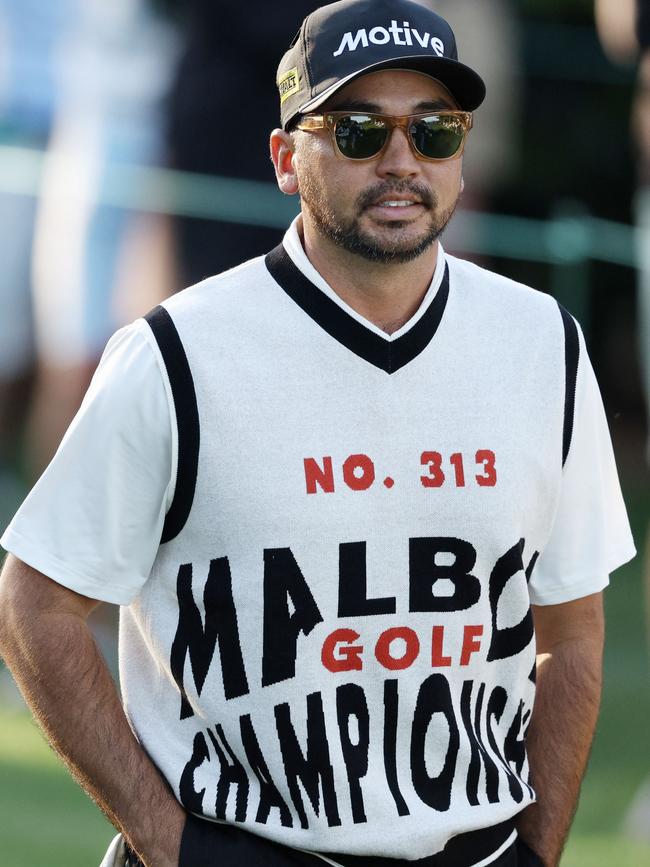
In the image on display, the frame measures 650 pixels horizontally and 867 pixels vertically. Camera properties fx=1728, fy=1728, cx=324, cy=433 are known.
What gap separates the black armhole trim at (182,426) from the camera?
2.85 meters

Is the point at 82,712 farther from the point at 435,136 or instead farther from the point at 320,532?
the point at 435,136

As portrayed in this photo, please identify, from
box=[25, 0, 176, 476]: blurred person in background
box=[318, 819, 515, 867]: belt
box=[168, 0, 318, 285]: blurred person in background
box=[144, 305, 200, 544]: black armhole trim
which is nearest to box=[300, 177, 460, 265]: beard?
box=[144, 305, 200, 544]: black armhole trim

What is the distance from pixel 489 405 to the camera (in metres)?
3.03

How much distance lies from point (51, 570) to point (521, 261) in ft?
23.6

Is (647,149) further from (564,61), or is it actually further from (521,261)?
(564,61)

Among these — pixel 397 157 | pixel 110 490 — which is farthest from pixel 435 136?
pixel 110 490

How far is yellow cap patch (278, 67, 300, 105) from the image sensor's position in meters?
3.07

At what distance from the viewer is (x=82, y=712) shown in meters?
2.91

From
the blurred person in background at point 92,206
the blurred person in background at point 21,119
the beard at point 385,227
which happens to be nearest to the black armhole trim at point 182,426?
the beard at point 385,227

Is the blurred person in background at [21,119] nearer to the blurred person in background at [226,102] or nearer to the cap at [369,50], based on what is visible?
the blurred person in background at [226,102]

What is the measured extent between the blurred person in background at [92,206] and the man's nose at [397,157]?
416 centimetres

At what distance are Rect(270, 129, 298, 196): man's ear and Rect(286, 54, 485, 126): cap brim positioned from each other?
8cm

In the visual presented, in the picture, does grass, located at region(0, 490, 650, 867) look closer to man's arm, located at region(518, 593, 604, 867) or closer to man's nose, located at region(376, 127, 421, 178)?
man's arm, located at region(518, 593, 604, 867)

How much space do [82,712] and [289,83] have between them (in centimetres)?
117
